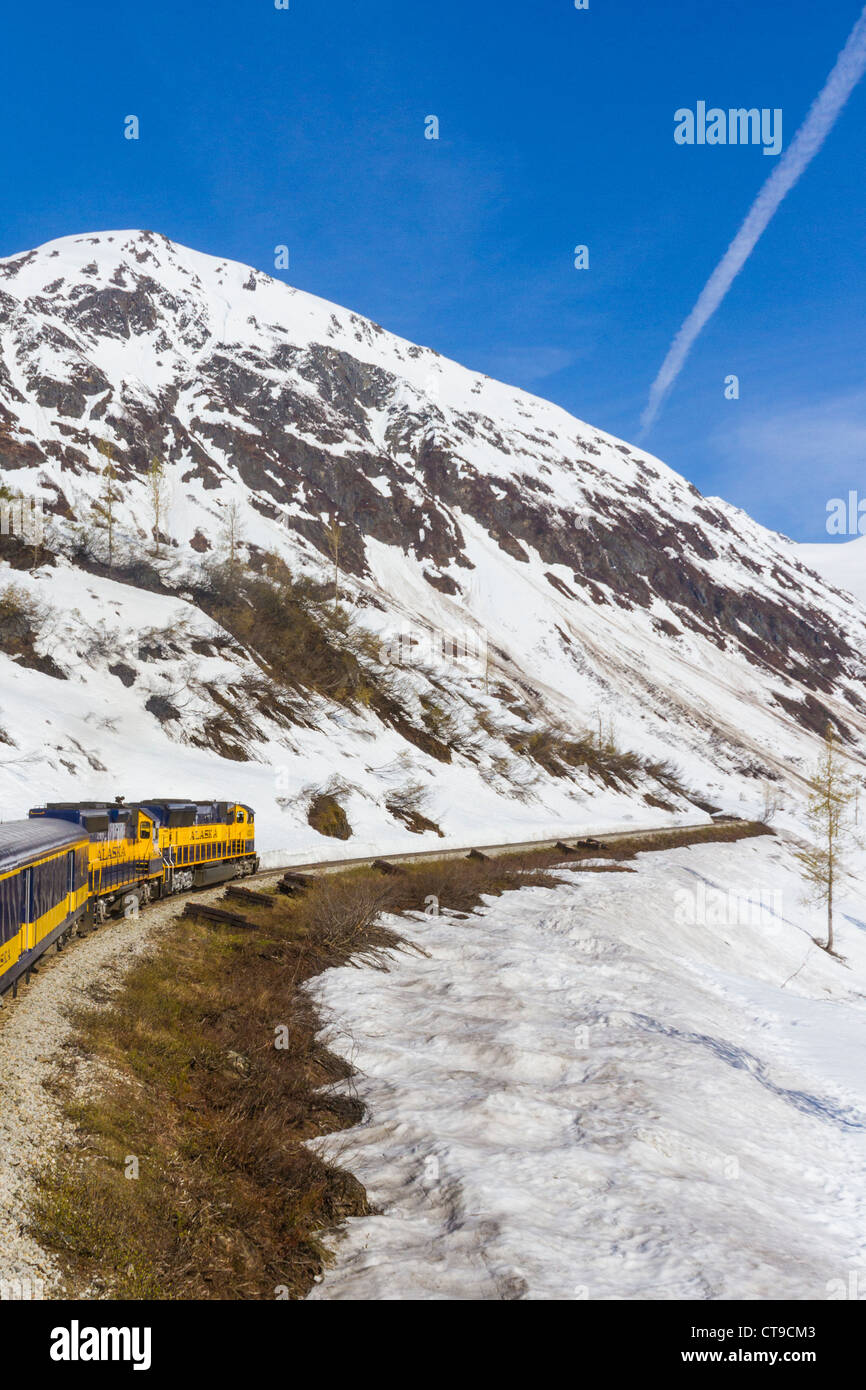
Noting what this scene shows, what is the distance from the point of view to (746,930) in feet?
119

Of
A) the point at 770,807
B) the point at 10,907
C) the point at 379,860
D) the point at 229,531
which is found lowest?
the point at 770,807

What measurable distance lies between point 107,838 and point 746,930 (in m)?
28.9

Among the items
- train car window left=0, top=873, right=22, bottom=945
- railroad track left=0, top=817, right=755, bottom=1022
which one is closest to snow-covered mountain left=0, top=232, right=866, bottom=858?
railroad track left=0, top=817, right=755, bottom=1022

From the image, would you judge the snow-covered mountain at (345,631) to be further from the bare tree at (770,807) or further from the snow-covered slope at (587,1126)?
the snow-covered slope at (587,1126)

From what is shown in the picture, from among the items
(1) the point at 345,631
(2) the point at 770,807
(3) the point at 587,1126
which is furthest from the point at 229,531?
(3) the point at 587,1126

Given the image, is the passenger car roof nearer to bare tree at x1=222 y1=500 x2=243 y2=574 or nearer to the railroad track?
the railroad track

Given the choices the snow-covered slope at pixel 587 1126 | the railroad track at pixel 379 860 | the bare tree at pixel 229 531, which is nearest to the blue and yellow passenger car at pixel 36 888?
the railroad track at pixel 379 860

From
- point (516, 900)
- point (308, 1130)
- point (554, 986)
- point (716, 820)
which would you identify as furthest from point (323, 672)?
point (308, 1130)

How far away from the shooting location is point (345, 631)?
7669 cm

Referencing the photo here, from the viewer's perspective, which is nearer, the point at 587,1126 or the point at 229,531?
the point at 587,1126

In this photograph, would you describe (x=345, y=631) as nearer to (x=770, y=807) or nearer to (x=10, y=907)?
(x=770, y=807)

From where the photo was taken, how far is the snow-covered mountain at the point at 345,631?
5125cm

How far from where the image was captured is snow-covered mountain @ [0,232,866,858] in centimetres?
5125

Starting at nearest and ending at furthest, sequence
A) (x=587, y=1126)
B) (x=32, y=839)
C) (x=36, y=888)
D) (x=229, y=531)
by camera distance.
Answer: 1. (x=587, y=1126)
2. (x=36, y=888)
3. (x=32, y=839)
4. (x=229, y=531)
